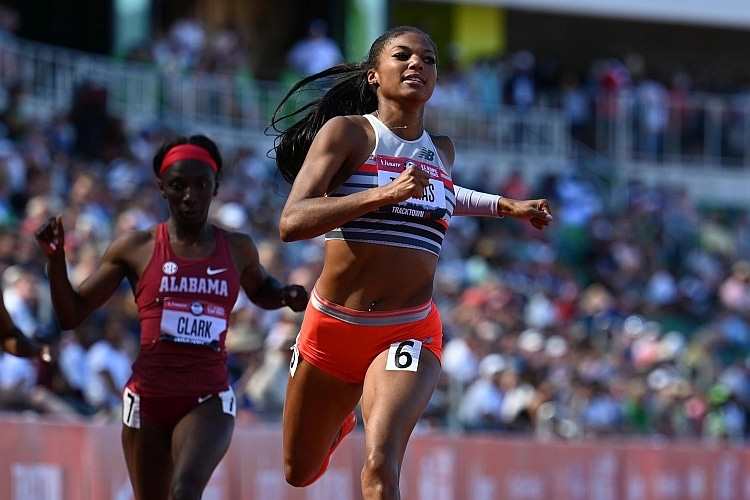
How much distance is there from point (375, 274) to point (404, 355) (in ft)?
1.26

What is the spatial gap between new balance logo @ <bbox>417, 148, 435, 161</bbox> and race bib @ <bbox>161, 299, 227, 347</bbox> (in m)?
1.46

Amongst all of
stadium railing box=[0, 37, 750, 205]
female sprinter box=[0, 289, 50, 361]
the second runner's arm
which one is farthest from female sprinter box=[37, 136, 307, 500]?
stadium railing box=[0, 37, 750, 205]

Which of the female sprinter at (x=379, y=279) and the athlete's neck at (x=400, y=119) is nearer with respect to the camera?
the female sprinter at (x=379, y=279)

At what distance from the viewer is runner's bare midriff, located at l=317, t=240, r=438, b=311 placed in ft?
25.9

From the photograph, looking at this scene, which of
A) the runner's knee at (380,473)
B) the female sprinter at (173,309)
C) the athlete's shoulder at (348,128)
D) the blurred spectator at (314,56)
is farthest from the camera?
the blurred spectator at (314,56)

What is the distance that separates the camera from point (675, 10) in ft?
101

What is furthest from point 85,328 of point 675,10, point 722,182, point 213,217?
point 675,10

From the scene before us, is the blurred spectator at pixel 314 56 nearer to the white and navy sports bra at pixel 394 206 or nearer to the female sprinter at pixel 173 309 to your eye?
the female sprinter at pixel 173 309

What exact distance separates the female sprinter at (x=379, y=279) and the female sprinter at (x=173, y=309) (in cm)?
65

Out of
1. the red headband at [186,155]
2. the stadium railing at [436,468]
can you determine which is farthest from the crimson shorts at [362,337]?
the stadium railing at [436,468]

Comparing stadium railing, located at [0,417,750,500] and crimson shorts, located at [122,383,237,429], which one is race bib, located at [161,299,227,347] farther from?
stadium railing, located at [0,417,750,500]

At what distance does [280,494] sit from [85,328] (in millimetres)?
2026

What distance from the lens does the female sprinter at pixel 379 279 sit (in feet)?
25.3

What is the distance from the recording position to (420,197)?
7.87 m
